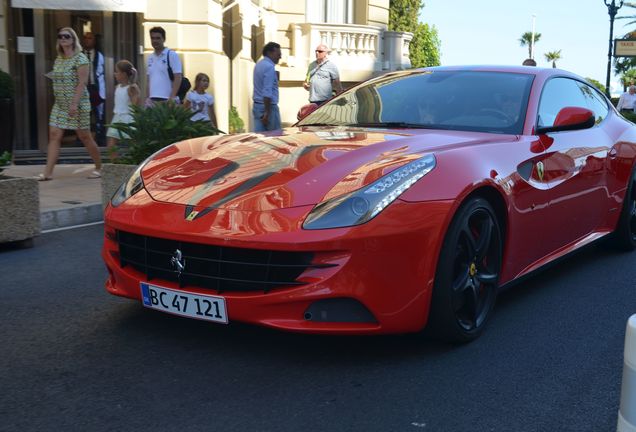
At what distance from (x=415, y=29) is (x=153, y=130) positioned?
24.6 m

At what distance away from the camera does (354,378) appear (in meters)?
3.17

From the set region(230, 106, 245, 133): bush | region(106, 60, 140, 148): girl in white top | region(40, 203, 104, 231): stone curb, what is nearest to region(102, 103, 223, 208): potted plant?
region(40, 203, 104, 231): stone curb

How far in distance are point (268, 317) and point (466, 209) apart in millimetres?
1020

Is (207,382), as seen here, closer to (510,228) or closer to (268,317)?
(268,317)

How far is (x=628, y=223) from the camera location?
572 centimetres

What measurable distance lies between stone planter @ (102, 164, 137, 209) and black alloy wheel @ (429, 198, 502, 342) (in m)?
3.85

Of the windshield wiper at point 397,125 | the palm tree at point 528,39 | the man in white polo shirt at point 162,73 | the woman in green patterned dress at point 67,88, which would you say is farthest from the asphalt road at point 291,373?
the palm tree at point 528,39

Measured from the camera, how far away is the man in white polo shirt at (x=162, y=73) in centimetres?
933

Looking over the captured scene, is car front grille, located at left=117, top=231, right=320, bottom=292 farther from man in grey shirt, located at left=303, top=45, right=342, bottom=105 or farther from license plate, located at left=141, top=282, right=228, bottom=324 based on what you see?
man in grey shirt, located at left=303, top=45, right=342, bottom=105

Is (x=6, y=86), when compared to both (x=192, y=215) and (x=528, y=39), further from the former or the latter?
(x=528, y=39)

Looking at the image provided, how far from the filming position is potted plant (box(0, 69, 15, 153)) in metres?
10.3

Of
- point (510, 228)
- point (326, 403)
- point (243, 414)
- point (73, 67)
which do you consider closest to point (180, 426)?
point (243, 414)

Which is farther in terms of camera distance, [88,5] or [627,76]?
[627,76]

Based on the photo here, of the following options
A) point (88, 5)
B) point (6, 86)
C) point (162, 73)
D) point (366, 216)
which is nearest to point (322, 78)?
point (162, 73)
